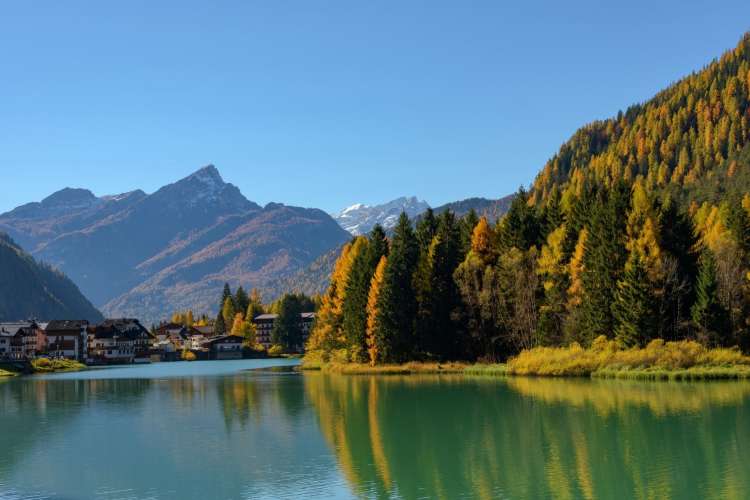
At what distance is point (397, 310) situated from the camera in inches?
3841

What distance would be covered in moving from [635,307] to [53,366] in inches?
4912

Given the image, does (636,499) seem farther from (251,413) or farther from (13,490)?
(251,413)

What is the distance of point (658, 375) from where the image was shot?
73.8 metres

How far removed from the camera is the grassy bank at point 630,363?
73.2 m

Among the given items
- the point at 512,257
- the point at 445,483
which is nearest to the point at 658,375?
the point at 512,257

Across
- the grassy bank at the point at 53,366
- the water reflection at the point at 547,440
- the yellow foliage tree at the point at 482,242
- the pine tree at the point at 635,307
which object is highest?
the yellow foliage tree at the point at 482,242

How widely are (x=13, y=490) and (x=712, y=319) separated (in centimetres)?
6228

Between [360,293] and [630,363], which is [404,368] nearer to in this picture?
[360,293]

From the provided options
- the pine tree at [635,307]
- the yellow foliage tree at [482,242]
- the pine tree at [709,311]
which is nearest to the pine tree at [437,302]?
the yellow foliage tree at [482,242]

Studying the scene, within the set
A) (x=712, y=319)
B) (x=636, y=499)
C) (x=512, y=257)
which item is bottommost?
(x=636, y=499)

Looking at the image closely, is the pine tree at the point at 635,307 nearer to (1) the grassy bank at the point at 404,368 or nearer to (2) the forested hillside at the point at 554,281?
(2) the forested hillside at the point at 554,281

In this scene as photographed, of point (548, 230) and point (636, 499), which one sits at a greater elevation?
point (548, 230)

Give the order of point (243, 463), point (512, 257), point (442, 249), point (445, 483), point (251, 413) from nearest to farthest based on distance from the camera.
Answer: point (445, 483), point (243, 463), point (251, 413), point (512, 257), point (442, 249)

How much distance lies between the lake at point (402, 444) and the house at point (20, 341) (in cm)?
11781
